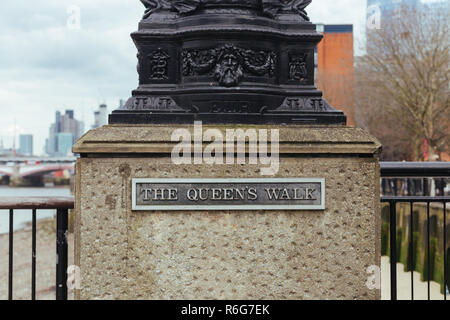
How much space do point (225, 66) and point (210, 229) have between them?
108 cm

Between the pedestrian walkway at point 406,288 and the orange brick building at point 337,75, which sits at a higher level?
the orange brick building at point 337,75

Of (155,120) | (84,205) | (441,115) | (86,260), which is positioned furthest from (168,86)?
(441,115)

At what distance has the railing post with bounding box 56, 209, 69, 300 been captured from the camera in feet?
12.9

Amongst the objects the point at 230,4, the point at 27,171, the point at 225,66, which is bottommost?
the point at 27,171

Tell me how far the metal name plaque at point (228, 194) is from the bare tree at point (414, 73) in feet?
96.4

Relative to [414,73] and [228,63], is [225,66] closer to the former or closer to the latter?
[228,63]

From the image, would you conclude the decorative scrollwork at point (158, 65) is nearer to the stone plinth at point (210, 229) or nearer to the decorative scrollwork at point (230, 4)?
the decorative scrollwork at point (230, 4)

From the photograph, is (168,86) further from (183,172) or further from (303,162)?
(303,162)

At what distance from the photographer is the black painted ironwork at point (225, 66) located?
A: 145 inches

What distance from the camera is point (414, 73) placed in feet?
105

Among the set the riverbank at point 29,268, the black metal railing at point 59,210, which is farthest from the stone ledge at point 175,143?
the riverbank at point 29,268

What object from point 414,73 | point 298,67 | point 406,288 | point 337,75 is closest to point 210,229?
point 298,67

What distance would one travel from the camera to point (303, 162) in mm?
3434

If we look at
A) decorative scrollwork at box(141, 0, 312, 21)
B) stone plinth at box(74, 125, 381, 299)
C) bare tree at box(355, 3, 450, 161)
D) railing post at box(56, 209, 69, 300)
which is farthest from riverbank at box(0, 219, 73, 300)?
stone plinth at box(74, 125, 381, 299)
